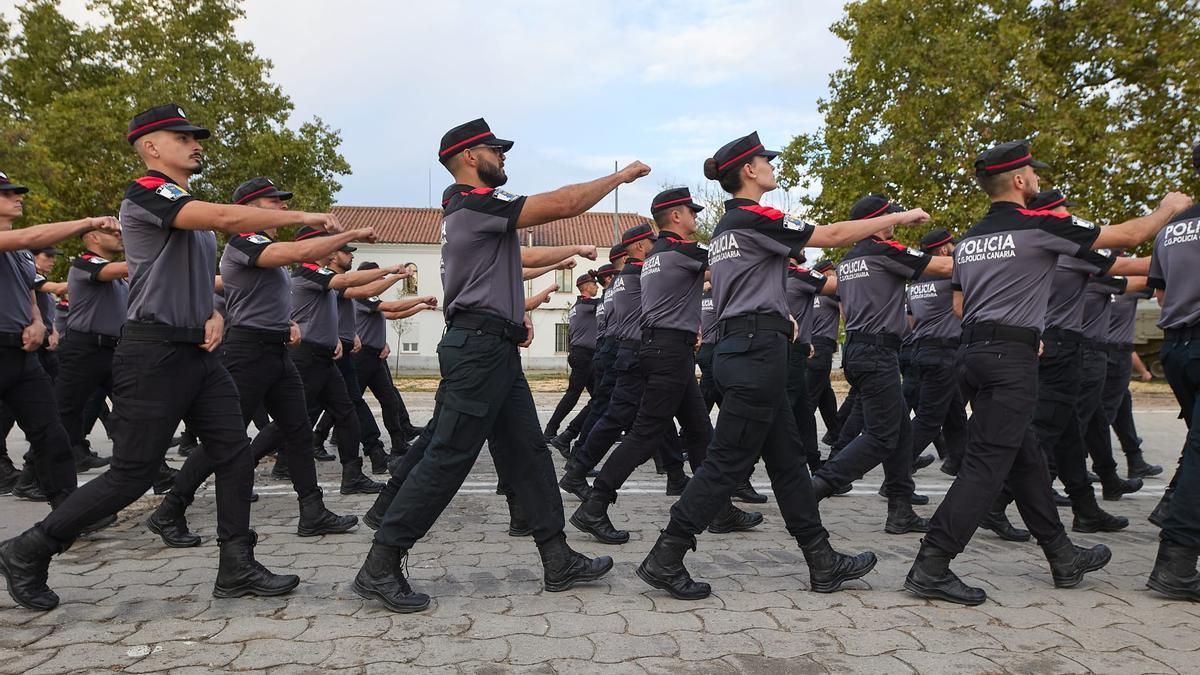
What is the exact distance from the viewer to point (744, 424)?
12.9 ft

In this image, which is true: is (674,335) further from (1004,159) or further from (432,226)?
(432,226)

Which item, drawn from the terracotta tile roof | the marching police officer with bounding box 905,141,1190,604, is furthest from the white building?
the marching police officer with bounding box 905,141,1190,604

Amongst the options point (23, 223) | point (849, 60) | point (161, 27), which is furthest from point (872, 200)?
point (161, 27)

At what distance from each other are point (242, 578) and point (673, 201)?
11.7 feet

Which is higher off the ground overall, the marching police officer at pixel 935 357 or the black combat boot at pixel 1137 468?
the marching police officer at pixel 935 357

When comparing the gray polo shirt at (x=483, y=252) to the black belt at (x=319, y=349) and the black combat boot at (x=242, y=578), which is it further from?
the black belt at (x=319, y=349)

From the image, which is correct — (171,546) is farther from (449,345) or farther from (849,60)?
(849,60)

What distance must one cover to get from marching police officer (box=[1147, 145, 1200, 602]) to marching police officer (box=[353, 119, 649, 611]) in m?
2.66

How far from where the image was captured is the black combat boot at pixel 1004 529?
506 centimetres

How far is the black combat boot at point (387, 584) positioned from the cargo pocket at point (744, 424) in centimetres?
155

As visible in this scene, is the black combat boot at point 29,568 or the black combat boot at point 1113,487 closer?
the black combat boot at point 29,568

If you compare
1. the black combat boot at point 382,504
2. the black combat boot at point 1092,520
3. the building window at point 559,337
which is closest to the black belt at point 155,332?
the black combat boot at point 382,504

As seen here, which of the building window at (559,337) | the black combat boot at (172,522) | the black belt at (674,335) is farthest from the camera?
the building window at (559,337)

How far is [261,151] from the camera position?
2450cm
